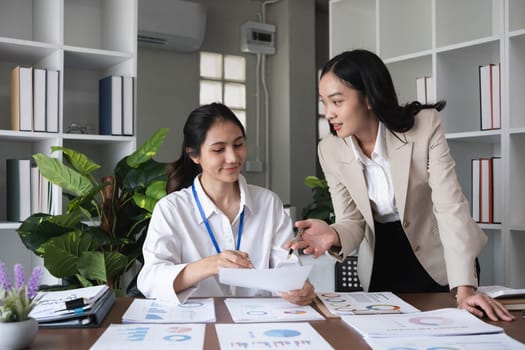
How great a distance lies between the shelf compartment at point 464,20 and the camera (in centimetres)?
290

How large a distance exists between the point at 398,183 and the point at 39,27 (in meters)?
2.08

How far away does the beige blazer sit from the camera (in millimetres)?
1586

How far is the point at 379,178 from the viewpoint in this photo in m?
1.86

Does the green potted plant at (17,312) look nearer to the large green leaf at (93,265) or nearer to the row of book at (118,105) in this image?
the large green leaf at (93,265)

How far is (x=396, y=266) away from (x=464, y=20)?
159cm

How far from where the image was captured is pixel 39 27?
2975 millimetres

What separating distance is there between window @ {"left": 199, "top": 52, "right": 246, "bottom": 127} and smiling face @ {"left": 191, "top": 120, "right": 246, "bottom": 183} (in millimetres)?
2734

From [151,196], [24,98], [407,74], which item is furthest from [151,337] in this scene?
[407,74]

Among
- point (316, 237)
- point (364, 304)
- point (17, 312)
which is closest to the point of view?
point (17, 312)

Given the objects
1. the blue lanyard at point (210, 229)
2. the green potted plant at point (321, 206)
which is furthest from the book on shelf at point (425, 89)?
the blue lanyard at point (210, 229)

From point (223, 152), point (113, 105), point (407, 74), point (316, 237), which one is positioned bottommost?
point (316, 237)

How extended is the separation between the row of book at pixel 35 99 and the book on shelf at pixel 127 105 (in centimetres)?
32

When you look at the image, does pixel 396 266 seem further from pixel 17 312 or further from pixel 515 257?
pixel 17 312

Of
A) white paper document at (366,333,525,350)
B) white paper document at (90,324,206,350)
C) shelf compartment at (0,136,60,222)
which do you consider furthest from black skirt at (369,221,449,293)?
shelf compartment at (0,136,60,222)
